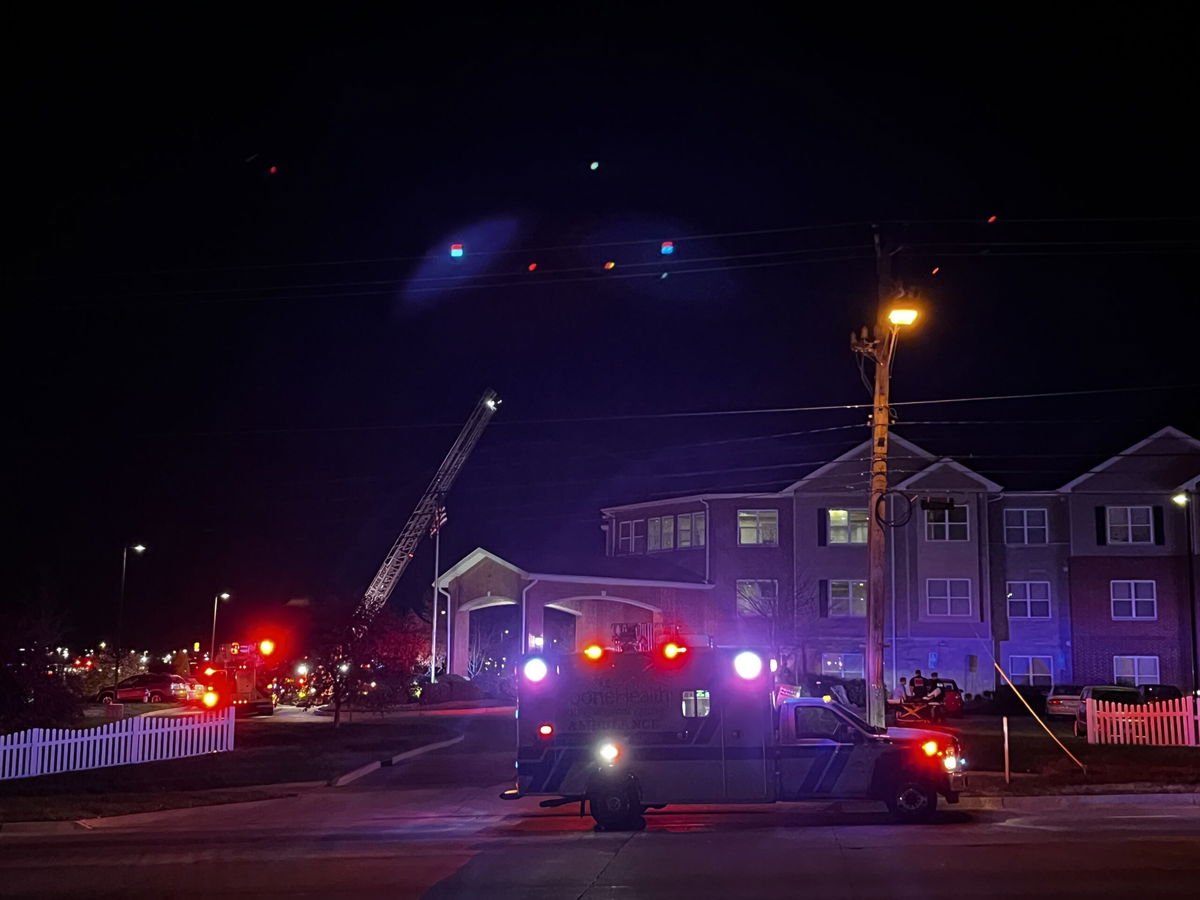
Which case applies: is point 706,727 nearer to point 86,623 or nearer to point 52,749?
point 52,749

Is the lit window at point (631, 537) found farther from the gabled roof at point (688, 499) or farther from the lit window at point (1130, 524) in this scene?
the lit window at point (1130, 524)

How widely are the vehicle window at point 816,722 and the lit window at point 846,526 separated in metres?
33.2

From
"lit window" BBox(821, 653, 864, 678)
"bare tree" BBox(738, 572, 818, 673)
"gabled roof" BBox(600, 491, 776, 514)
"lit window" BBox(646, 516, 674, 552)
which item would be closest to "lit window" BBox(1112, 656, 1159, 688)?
"lit window" BBox(821, 653, 864, 678)

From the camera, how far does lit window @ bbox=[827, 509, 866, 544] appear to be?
159ft

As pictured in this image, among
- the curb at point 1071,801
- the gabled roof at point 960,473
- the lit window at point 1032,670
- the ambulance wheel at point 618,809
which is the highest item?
the gabled roof at point 960,473

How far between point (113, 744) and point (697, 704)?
1395 cm

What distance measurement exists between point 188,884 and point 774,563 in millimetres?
38736

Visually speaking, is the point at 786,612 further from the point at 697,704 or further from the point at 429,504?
the point at 697,704

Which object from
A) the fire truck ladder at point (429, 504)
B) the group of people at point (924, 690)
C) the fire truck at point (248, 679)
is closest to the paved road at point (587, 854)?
the group of people at point (924, 690)

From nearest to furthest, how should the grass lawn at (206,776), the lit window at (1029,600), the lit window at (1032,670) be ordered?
1. the grass lawn at (206,776)
2. the lit window at (1032,670)
3. the lit window at (1029,600)

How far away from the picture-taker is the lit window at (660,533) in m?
52.5

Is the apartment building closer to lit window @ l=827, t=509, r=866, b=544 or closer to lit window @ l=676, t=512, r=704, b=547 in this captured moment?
lit window @ l=827, t=509, r=866, b=544

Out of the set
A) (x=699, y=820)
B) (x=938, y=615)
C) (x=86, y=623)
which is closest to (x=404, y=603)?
(x=86, y=623)

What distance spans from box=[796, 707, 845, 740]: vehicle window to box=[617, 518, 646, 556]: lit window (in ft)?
125
